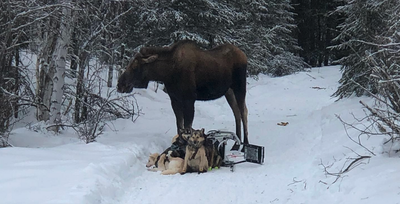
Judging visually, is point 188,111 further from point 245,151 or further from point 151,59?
point 245,151

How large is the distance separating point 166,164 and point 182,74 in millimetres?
1931

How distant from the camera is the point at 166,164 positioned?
6.69 metres

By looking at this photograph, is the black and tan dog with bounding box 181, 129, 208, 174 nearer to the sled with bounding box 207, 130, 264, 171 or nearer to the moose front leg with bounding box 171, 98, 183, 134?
the sled with bounding box 207, 130, 264, 171

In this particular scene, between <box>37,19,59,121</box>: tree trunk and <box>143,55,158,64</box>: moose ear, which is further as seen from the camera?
<box>37,19,59,121</box>: tree trunk

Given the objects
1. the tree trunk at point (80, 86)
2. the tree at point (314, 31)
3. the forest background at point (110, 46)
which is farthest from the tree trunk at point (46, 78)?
the tree at point (314, 31)

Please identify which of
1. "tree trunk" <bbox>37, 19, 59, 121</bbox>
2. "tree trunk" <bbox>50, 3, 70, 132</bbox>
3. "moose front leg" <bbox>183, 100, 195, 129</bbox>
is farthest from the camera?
"tree trunk" <bbox>37, 19, 59, 121</bbox>

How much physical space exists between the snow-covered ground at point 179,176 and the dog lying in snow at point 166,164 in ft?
0.45

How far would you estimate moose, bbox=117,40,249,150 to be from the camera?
7.80 metres

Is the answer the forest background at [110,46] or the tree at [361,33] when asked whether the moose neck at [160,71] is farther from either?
the tree at [361,33]

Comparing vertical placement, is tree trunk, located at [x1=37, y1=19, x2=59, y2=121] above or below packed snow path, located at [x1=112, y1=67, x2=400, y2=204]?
above

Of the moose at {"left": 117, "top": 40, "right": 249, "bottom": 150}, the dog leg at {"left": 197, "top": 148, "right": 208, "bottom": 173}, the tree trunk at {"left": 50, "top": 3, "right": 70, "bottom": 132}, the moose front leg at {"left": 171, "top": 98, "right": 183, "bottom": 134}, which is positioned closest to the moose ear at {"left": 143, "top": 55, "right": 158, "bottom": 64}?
the moose at {"left": 117, "top": 40, "right": 249, "bottom": 150}

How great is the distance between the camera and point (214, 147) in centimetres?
695

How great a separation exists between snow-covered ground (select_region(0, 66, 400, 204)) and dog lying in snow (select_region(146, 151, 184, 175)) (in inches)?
5.4

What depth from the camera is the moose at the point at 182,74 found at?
780 cm
